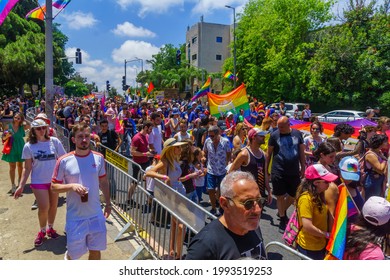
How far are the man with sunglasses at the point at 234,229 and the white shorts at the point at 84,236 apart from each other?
1.89 m

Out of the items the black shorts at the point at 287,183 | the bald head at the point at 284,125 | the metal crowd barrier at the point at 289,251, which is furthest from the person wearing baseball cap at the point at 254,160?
the metal crowd barrier at the point at 289,251

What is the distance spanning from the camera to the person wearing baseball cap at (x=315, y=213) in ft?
10.6

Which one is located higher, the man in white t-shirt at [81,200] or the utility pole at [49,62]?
the utility pole at [49,62]

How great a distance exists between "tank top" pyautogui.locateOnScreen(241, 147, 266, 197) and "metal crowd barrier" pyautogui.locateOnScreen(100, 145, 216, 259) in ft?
4.92

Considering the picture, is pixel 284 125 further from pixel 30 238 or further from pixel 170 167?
pixel 30 238

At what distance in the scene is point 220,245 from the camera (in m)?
1.97

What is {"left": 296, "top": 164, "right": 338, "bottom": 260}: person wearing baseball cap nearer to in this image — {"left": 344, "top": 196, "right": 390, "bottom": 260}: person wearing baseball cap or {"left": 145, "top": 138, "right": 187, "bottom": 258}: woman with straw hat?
{"left": 344, "top": 196, "right": 390, "bottom": 260}: person wearing baseball cap

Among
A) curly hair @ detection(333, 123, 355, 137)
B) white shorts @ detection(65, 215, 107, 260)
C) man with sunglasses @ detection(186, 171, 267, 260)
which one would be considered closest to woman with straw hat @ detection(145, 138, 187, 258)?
white shorts @ detection(65, 215, 107, 260)

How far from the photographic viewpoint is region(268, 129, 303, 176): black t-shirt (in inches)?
213

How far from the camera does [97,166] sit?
148 inches

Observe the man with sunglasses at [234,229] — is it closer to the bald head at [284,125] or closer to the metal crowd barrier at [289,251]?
the metal crowd barrier at [289,251]
